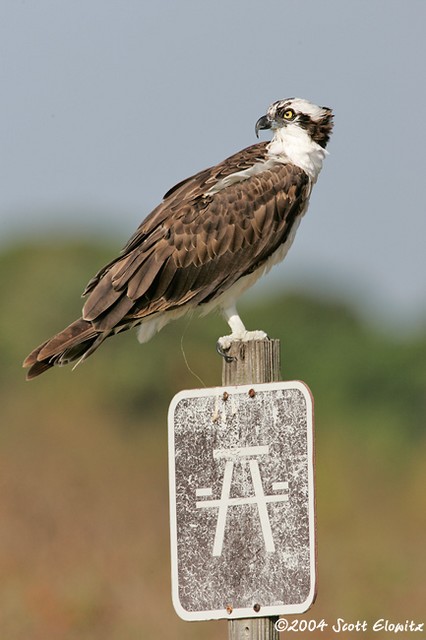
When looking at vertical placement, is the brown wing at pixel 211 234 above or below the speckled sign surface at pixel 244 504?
above

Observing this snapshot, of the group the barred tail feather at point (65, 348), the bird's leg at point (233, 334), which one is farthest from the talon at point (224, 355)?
the barred tail feather at point (65, 348)

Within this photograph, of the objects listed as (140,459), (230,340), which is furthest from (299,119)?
(140,459)

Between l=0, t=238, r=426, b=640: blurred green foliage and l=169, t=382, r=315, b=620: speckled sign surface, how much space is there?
2454 mm

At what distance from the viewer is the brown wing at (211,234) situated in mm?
7914

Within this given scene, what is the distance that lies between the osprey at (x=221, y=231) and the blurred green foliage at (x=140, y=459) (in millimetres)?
278

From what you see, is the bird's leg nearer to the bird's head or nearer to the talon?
the talon

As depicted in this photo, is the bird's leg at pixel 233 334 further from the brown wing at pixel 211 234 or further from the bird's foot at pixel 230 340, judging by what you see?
the brown wing at pixel 211 234

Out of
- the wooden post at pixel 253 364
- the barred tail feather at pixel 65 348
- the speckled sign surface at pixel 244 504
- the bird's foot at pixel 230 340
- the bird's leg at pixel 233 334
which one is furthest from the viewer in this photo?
the barred tail feather at pixel 65 348

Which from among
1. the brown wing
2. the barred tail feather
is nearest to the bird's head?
the brown wing

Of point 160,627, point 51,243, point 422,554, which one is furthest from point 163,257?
point 51,243

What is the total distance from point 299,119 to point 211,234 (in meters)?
0.83

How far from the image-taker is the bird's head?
8352 millimetres

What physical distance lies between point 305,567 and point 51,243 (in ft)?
91.3

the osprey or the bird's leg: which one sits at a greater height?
the osprey
